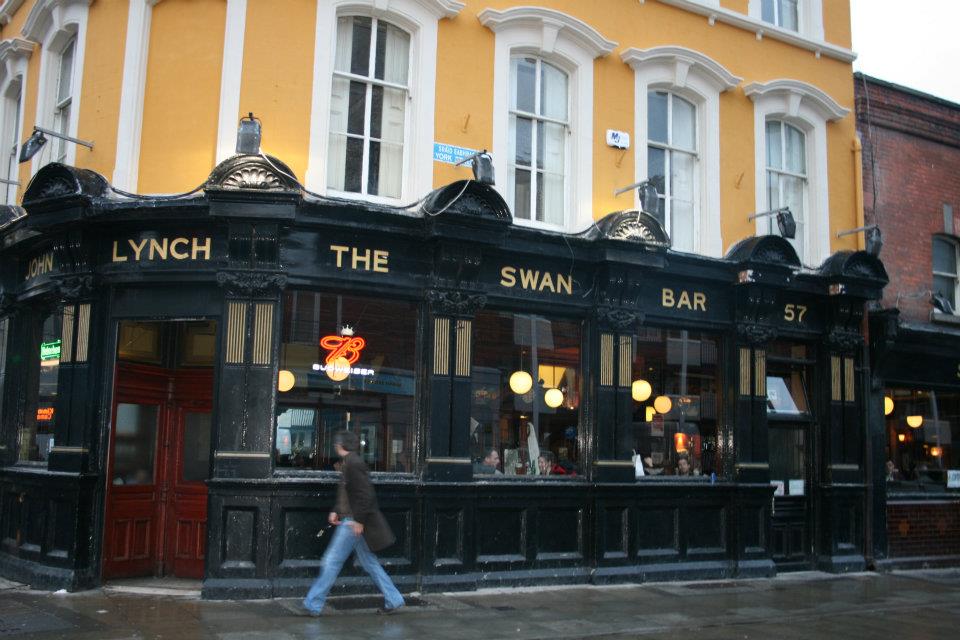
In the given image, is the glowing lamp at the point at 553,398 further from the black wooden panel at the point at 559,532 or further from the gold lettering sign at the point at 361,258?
the gold lettering sign at the point at 361,258

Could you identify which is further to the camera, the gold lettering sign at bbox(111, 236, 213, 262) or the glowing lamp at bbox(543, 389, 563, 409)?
the glowing lamp at bbox(543, 389, 563, 409)

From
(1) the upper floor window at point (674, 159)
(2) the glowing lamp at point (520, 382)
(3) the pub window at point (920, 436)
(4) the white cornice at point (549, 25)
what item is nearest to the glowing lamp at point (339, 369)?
(2) the glowing lamp at point (520, 382)

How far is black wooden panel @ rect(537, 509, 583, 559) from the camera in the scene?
1227 centimetres

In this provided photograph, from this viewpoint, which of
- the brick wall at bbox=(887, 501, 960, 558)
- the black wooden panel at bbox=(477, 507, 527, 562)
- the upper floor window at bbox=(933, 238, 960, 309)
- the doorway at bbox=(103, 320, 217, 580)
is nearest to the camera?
the black wooden panel at bbox=(477, 507, 527, 562)

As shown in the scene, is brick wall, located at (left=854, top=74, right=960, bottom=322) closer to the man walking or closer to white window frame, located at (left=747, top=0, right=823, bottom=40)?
white window frame, located at (left=747, top=0, right=823, bottom=40)

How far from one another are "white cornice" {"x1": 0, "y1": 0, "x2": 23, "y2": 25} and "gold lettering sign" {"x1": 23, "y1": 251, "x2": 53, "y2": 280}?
434cm

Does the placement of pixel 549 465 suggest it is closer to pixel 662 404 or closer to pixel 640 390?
pixel 640 390

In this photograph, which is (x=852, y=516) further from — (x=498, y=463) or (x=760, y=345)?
(x=498, y=463)

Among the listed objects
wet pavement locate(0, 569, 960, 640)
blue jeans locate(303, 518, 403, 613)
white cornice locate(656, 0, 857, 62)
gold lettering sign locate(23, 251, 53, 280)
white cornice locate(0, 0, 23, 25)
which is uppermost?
white cornice locate(656, 0, 857, 62)

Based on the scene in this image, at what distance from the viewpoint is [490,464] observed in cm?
1217

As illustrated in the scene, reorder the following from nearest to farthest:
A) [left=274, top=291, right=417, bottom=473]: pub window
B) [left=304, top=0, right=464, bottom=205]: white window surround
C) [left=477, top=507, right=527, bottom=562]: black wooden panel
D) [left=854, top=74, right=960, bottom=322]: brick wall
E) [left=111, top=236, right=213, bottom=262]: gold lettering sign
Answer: [left=111, top=236, right=213, bottom=262]: gold lettering sign, [left=274, top=291, right=417, bottom=473]: pub window, [left=304, top=0, right=464, bottom=205]: white window surround, [left=477, top=507, right=527, bottom=562]: black wooden panel, [left=854, top=74, right=960, bottom=322]: brick wall

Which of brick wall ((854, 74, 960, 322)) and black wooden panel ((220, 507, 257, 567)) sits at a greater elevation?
brick wall ((854, 74, 960, 322))

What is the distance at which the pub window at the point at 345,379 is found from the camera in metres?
11.1

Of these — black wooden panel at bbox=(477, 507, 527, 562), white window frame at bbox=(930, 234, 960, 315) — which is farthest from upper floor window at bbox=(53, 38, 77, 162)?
white window frame at bbox=(930, 234, 960, 315)
